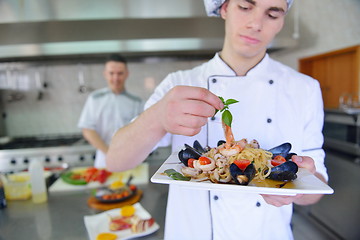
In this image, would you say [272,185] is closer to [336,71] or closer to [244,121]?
[244,121]

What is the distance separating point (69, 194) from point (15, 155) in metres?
1.98

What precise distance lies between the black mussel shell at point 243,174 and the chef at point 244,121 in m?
0.18

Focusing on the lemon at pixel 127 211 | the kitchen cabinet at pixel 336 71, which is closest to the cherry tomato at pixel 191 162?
the lemon at pixel 127 211

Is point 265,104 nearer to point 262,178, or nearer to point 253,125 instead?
point 253,125

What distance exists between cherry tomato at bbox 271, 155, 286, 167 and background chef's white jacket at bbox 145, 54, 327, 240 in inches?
6.5

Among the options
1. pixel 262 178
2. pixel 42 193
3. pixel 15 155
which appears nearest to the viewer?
pixel 262 178

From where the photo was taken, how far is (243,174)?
0.56m

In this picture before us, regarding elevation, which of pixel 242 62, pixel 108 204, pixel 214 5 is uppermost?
pixel 214 5

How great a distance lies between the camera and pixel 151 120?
72cm

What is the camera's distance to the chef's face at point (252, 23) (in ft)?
2.42

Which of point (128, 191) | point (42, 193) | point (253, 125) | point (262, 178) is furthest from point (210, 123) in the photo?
point (42, 193)

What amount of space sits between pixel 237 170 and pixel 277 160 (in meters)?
0.14

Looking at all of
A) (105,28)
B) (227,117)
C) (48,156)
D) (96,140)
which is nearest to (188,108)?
(227,117)

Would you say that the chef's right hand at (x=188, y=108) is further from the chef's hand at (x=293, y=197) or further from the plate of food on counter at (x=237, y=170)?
the chef's hand at (x=293, y=197)
